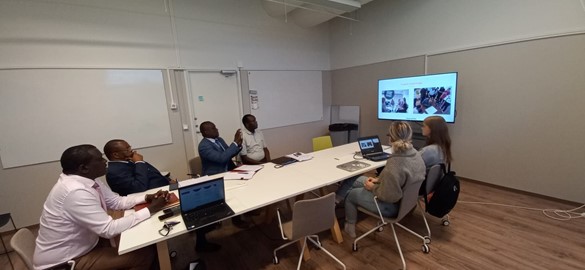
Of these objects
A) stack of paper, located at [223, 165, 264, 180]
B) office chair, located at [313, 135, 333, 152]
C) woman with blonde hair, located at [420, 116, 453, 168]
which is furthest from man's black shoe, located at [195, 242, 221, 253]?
woman with blonde hair, located at [420, 116, 453, 168]

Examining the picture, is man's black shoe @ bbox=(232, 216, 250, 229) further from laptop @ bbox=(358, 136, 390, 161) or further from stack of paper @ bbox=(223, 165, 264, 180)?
laptop @ bbox=(358, 136, 390, 161)

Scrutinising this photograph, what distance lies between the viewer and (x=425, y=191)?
223cm

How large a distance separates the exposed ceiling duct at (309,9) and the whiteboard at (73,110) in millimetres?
2321

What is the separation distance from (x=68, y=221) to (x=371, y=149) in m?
2.75

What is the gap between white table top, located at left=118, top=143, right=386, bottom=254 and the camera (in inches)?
55.4

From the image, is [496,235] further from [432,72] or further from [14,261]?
[14,261]

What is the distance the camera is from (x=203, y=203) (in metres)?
1.69

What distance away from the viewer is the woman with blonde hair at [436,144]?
2393mm

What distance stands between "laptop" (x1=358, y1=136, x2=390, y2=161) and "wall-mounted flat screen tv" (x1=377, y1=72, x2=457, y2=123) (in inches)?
51.4

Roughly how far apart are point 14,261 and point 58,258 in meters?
1.81

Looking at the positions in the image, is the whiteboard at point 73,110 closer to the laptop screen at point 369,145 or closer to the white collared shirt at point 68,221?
the white collared shirt at point 68,221

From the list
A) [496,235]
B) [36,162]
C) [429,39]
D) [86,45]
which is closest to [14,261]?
[36,162]

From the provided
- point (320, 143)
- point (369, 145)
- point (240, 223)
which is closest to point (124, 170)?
point (240, 223)

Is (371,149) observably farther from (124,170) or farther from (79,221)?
(79,221)
